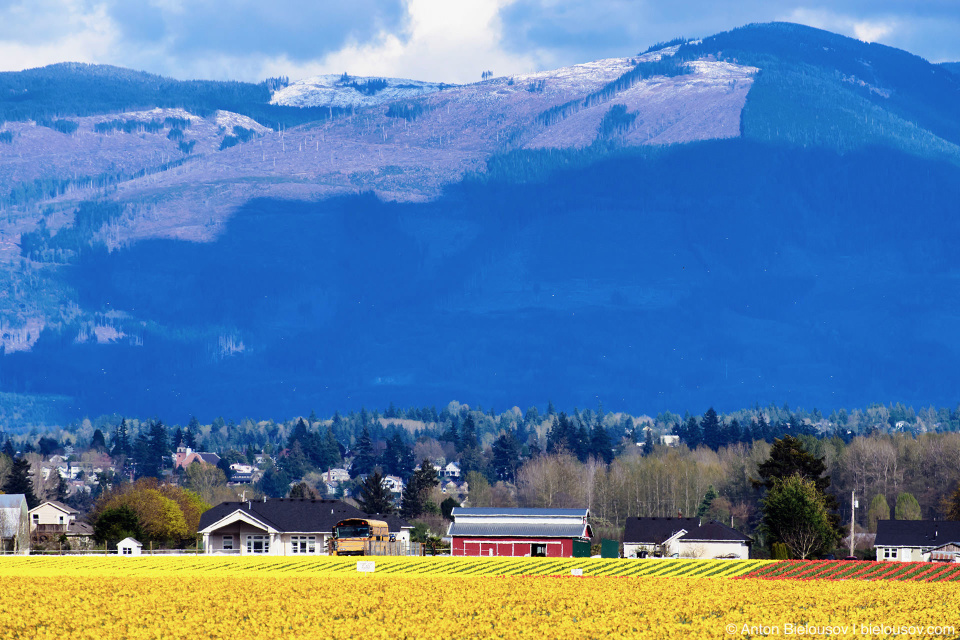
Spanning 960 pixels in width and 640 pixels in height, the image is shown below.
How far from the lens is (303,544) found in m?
120

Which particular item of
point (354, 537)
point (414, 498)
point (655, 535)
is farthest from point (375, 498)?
point (354, 537)

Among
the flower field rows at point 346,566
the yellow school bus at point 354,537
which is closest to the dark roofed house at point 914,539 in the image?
the flower field rows at point 346,566

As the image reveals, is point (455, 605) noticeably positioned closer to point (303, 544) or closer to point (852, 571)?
point (852, 571)

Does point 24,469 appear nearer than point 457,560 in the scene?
No

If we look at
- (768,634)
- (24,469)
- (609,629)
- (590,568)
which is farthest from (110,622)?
(24,469)

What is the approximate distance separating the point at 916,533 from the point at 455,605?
87.1 meters

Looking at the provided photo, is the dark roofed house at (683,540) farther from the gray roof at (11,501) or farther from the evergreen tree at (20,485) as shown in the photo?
the evergreen tree at (20,485)

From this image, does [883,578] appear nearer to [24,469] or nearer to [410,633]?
[410,633]

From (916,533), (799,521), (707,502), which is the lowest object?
(916,533)

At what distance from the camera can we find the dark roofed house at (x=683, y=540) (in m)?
126

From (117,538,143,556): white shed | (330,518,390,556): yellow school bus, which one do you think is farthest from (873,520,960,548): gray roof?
(117,538,143,556): white shed

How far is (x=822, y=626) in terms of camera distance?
4459cm

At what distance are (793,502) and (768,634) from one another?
70.5 m

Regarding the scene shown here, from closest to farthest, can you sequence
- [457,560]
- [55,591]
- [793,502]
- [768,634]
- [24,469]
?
1. [768,634]
2. [55,591]
3. [457,560]
4. [793,502]
5. [24,469]
